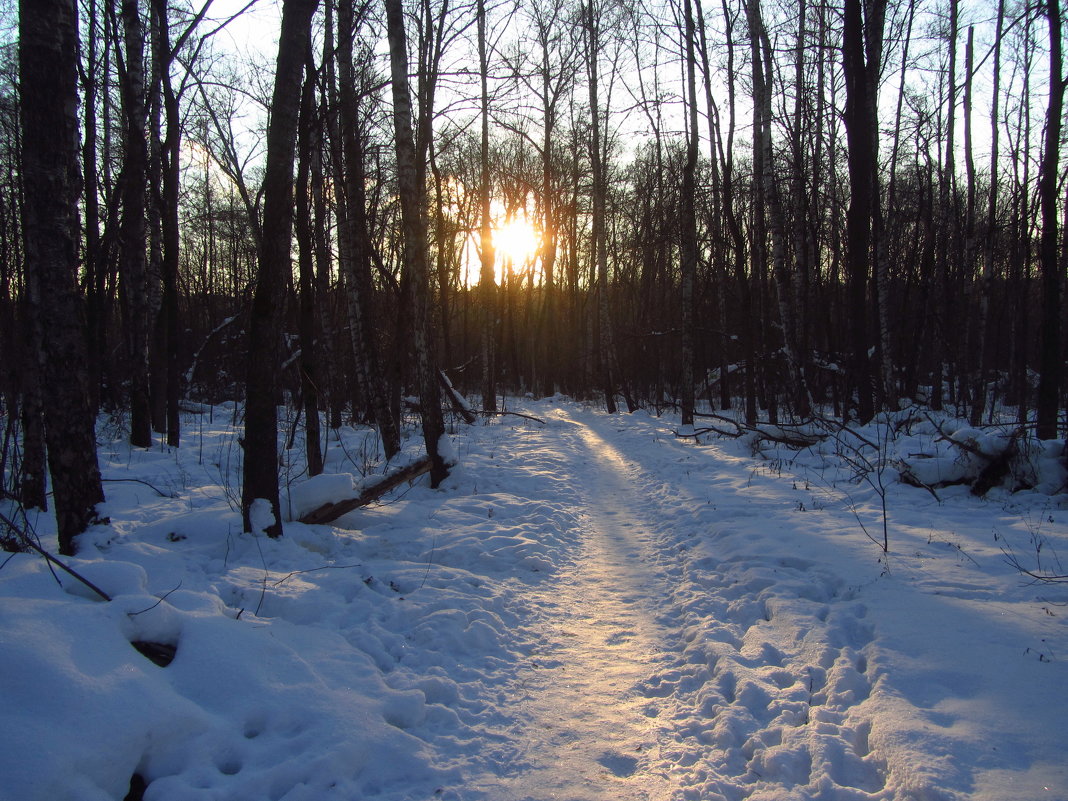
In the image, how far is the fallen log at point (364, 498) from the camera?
5.64 meters

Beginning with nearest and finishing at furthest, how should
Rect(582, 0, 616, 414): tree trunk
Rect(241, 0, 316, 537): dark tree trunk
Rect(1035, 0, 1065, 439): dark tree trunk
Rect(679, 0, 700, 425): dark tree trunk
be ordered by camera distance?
Rect(241, 0, 316, 537): dark tree trunk
Rect(1035, 0, 1065, 439): dark tree trunk
Rect(679, 0, 700, 425): dark tree trunk
Rect(582, 0, 616, 414): tree trunk

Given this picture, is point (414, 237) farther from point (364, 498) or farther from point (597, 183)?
point (597, 183)

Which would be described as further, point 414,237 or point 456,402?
point 456,402

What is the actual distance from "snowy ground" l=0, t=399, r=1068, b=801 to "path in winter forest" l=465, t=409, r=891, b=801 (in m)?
0.02

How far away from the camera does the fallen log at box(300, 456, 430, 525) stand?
564 cm

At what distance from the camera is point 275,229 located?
15.4ft

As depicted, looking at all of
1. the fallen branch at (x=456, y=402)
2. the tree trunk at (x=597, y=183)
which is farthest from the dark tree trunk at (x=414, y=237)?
the tree trunk at (x=597, y=183)

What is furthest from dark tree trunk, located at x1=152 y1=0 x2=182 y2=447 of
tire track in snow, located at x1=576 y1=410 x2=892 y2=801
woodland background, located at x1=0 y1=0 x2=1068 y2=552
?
tire track in snow, located at x1=576 y1=410 x2=892 y2=801

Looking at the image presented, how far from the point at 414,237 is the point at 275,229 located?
10.3ft

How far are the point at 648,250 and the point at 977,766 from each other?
77.3 feet

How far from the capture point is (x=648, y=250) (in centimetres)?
2434

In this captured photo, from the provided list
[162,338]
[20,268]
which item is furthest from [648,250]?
[20,268]

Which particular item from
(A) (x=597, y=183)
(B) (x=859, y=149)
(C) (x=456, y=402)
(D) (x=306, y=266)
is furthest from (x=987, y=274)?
(D) (x=306, y=266)

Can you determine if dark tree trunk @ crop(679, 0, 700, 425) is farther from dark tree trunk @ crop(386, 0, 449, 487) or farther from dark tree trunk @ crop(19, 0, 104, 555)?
dark tree trunk @ crop(19, 0, 104, 555)
